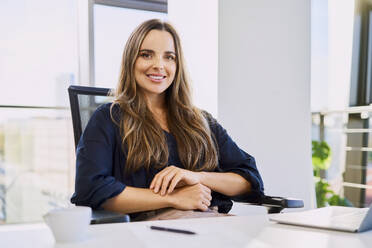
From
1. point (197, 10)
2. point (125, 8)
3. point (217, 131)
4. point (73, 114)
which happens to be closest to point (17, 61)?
point (125, 8)

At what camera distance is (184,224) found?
37.9 inches

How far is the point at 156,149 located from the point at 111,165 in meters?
0.17

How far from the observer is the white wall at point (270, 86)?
10.3 ft

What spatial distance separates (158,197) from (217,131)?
0.52 metres

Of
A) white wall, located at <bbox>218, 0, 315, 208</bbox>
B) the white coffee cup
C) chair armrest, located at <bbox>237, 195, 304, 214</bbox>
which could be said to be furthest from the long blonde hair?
white wall, located at <bbox>218, 0, 315, 208</bbox>

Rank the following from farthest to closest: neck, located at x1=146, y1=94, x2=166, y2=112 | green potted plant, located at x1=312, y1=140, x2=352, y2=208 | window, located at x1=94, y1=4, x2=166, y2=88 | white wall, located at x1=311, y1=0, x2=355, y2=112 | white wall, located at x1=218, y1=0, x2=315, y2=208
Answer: white wall, located at x1=311, y1=0, x2=355, y2=112 < green potted plant, located at x1=312, y1=140, x2=352, y2=208 < window, located at x1=94, y1=4, x2=166, y2=88 < white wall, located at x1=218, y1=0, x2=315, y2=208 < neck, located at x1=146, y1=94, x2=166, y2=112

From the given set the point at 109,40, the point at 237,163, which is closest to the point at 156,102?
the point at 237,163

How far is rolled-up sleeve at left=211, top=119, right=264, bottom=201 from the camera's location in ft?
5.50

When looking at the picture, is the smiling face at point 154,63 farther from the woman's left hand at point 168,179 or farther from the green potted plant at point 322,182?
the green potted plant at point 322,182

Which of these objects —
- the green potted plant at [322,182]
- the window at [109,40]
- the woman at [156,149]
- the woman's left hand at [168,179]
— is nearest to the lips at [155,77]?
the woman at [156,149]

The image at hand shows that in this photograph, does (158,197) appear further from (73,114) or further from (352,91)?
(352,91)

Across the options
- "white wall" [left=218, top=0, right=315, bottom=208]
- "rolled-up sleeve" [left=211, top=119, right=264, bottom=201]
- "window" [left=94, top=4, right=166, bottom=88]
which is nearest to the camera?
"rolled-up sleeve" [left=211, top=119, right=264, bottom=201]

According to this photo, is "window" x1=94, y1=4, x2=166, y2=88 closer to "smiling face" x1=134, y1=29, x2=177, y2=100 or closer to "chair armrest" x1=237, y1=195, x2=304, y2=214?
"smiling face" x1=134, y1=29, x2=177, y2=100

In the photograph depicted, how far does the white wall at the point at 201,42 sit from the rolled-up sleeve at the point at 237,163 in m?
1.31
